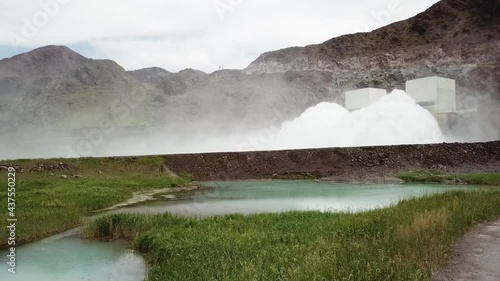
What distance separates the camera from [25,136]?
142750mm

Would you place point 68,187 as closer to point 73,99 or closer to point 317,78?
point 317,78

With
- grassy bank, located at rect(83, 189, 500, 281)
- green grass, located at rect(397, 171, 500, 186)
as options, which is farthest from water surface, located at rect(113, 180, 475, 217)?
green grass, located at rect(397, 171, 500, 186)

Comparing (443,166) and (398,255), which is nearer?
(398,255)

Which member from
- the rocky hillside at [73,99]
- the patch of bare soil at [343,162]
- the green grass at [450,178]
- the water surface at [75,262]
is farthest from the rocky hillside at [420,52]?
the water surface at [75,262]

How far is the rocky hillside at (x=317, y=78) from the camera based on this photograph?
10262cm

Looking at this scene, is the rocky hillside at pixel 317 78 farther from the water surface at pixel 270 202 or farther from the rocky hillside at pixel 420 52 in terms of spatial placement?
the water surface at pixel 270 202

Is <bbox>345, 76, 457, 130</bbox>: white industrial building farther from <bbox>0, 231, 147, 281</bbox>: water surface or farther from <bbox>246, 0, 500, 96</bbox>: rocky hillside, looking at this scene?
<bbox>0, 231, 147, 281</bbox>: water surface

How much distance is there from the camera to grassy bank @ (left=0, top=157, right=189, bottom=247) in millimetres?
20078

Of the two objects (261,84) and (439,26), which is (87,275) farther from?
(439,26)

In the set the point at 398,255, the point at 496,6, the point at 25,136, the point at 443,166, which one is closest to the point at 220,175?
the point at 443,166

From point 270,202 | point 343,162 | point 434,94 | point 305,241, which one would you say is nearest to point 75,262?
point 305,241

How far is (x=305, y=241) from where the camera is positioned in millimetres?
12992

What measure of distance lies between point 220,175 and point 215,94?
77.5 m

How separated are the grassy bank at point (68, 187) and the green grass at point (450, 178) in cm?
2197
